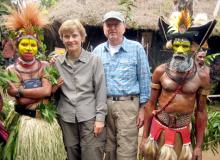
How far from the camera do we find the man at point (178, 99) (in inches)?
131

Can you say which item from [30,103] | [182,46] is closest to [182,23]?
[182,46]

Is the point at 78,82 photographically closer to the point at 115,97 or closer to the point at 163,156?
the point at 115,97

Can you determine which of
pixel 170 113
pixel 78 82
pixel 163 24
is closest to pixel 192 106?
pixel 170 113

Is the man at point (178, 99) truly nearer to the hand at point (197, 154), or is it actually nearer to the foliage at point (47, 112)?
the hand at point (197, 154)

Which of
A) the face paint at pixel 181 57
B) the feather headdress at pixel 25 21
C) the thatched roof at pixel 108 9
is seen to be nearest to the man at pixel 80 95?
the feather headdress at pixel 25 21

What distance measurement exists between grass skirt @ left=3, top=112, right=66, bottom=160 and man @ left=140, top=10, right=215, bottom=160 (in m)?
0.83

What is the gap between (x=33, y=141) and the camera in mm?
3561

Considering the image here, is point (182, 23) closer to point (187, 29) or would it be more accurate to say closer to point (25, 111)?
point (187, 29)

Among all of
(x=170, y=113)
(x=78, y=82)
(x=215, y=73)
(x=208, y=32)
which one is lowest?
(x=215, y=73)

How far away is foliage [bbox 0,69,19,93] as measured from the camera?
333cm

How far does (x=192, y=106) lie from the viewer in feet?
11.1

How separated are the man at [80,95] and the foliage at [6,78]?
0.43 meters

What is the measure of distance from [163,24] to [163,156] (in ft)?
3.85

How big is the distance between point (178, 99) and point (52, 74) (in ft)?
3.80
